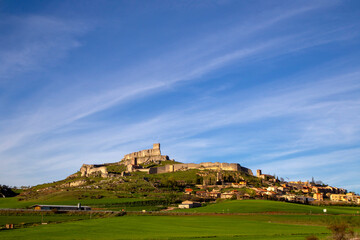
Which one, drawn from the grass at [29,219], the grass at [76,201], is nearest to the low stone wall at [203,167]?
the grass at [76,201]

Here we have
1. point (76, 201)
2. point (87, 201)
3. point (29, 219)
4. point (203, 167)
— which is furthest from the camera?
point (203, 167)

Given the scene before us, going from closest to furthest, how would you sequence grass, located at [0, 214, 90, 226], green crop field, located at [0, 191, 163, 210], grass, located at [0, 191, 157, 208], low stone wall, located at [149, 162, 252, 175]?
grass, located at [0, 214, 90, 226], green crop field, located at [0, 191, 163, 210], grass, located at [0, 191, 157, 208], low stone wall, located at [149, 162, 252, 175]

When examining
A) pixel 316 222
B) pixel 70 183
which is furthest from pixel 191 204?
pixel 70 183

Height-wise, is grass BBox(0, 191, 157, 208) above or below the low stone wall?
below

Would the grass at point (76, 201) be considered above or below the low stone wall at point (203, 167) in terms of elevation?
below

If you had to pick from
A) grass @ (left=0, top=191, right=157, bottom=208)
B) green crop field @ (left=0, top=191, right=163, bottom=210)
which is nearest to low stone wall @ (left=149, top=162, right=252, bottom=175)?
grass @ (left=0, top=191, right=157, bottom=208)

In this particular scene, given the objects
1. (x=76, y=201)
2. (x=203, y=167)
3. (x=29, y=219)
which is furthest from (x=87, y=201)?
(x=203, y=167)

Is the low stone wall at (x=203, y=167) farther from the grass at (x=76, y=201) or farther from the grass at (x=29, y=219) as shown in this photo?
the grass at (x=29, y=219)

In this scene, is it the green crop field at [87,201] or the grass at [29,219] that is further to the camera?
the green crop field at [87,201]

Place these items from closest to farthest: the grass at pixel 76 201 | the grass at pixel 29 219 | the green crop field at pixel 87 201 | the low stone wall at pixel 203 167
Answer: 1. the grass at pixel 29 219
2. the green crop field at pixel 87 201
3. the grass at pixel 76 201
4. the low stone wall at pixel 203 167

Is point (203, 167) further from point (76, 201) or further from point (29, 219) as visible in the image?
point (29, 219)

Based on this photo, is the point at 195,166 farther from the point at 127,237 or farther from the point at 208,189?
the point at 127,237

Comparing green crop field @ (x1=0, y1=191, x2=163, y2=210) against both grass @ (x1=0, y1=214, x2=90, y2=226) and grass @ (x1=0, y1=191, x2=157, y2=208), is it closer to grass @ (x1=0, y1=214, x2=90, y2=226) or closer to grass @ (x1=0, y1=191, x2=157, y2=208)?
grass @ (x1=0, y1=191, x2=157, y2=208)

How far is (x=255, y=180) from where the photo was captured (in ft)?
573
